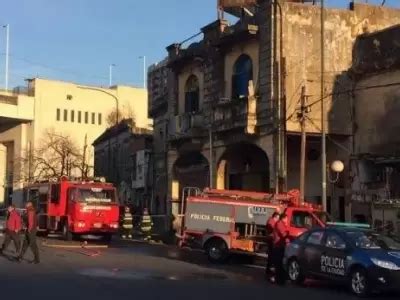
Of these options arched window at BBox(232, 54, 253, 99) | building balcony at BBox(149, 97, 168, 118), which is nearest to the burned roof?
arched window at BBox(232, 54, 253, 99)

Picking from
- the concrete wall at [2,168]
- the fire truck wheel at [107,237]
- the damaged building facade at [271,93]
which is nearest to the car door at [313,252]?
the damaged building facade at [271,93]

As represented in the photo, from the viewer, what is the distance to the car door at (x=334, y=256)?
15.0m

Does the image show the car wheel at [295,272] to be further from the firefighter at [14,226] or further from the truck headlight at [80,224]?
the truck headlight at [80,224]

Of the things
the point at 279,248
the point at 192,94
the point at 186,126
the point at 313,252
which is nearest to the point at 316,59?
the point at 186,126

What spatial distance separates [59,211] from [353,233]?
1889 cm

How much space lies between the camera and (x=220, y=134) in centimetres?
3369

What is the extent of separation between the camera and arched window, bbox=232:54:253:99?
32125mm

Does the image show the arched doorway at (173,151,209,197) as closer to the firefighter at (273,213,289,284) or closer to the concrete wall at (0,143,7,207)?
the firefighter at (273,213,289,284)

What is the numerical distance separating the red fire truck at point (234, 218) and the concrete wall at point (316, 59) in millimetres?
7956

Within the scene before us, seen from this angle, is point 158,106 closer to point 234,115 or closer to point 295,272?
point 234,115

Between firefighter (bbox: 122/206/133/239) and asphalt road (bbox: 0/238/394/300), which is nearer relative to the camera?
asphalt road (bbox: 0/238/394/300)

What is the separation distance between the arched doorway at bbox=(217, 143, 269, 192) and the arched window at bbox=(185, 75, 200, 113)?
3268 millimetres

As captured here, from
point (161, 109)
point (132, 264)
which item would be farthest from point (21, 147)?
point (132, 264)

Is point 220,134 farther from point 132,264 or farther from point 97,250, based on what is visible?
point 132,264
